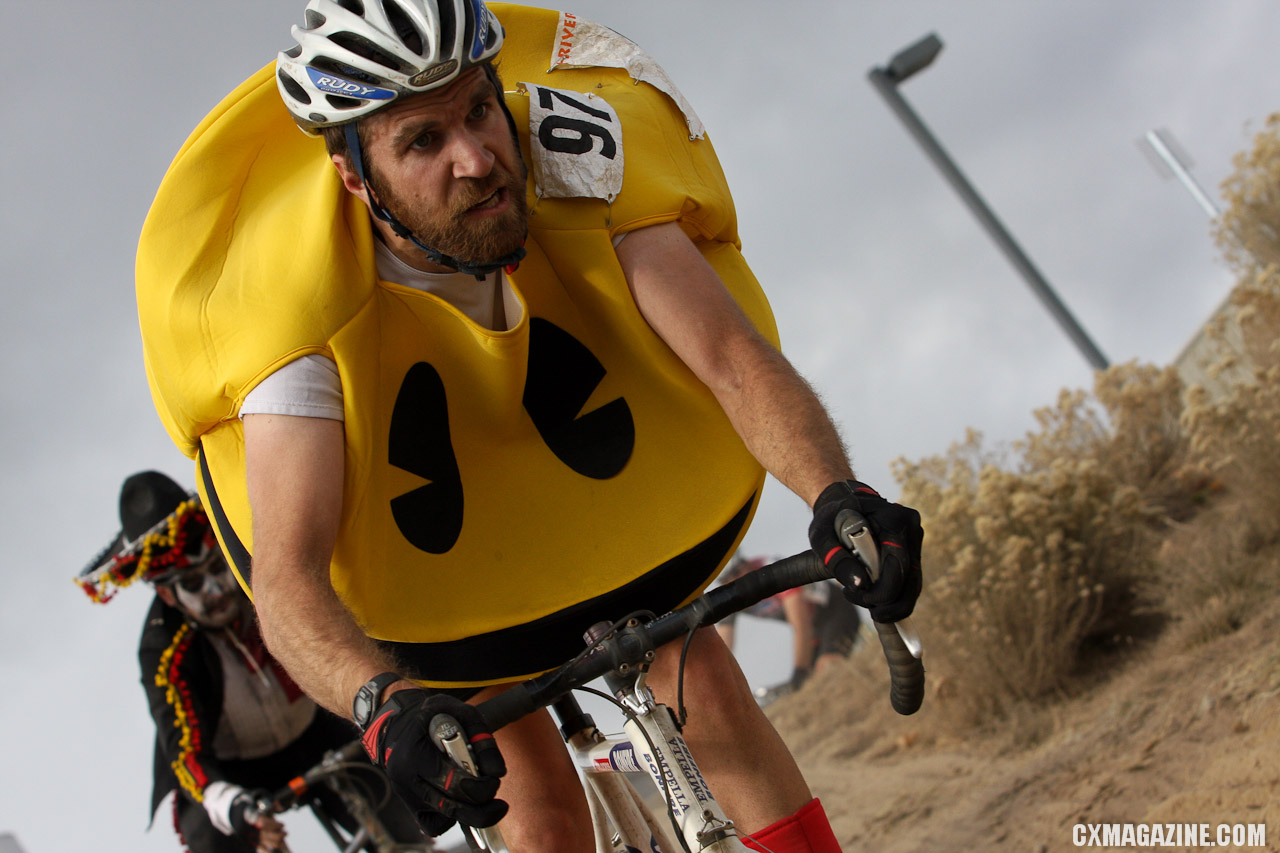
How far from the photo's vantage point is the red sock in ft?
7.43

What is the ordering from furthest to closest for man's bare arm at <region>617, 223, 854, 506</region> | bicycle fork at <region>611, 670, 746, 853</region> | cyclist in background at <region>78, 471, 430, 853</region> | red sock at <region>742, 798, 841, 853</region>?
cyclist in background at <region>78, 471, 430, 853</region>
red sock at <region>742, 798, 841, 853</region>
man's bare arm at <region>617, 223, 854, 506</region>
bicycle fork at <region>611, 670, 746, 853</region>

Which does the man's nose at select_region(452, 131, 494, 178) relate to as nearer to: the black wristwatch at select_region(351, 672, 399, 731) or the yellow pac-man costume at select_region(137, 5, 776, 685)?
the yellow pac-man costume at select_region(137, 5, 776, 685)

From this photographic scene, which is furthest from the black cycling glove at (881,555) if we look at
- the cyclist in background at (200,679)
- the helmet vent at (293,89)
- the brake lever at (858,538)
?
the cyclist in background at (200,679)

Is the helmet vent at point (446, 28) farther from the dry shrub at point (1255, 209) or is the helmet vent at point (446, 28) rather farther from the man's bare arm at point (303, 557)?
the dry shrub at point (1255, 209)

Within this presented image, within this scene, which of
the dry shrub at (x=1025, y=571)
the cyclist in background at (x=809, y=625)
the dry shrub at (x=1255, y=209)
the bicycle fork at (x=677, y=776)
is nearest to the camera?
the bicycle fork at (x=677, y=776)

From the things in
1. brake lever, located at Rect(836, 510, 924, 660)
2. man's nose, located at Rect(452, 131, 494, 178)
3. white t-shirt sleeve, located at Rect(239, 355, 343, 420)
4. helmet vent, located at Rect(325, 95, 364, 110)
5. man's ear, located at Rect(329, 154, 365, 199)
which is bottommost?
brake lever, located at Rect(836, 510, 924, 660)

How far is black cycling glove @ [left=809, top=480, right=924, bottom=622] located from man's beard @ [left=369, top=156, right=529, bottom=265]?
95 cm

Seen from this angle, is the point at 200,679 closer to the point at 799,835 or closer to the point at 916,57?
the point at 799,835

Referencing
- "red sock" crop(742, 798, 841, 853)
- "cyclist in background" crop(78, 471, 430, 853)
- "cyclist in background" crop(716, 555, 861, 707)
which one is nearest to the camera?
"red sock" crop(742, 798, 841, 853)

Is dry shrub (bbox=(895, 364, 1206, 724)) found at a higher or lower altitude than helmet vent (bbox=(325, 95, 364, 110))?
lower

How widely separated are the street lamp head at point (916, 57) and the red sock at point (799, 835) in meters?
7.30

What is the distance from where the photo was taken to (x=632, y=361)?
2820 millimetres

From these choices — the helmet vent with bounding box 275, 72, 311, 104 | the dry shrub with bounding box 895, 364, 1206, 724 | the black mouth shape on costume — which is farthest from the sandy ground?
the helmet vent with bounding box 275, 72, 311, 104

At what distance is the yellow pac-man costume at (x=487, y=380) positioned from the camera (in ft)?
8.08
